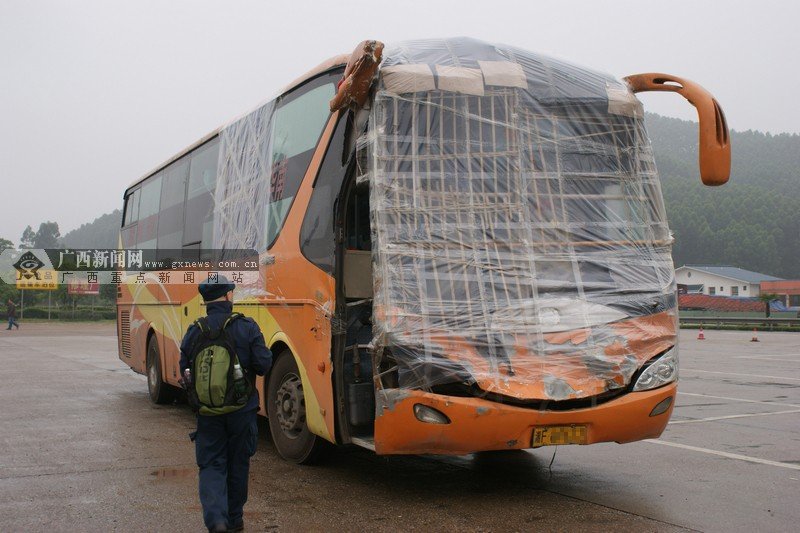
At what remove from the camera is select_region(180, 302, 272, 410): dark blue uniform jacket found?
493cm

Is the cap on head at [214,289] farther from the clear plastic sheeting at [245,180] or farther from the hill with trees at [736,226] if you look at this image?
the hill with trees at [736,226]

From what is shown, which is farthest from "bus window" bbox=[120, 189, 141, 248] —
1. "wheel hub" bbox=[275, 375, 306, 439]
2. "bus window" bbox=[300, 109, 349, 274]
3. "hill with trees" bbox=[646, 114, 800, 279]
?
"hill with trees" bbox=[646, 114, 800, 279]

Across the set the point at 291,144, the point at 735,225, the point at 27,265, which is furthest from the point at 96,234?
the point at 291,144

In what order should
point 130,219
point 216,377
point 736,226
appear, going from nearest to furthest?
point 216,377, point 130,219, point 736,226

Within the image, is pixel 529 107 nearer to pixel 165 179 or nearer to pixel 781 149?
pixel 165 179

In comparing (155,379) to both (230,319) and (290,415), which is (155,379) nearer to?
(290,415)

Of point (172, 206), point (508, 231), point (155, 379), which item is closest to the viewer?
point (508, 231)

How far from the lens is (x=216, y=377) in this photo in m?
4.77

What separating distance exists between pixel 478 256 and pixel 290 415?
255cm

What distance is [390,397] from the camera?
5.40 m

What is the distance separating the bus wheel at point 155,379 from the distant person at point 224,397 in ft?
23.0

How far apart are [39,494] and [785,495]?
5.70 metres

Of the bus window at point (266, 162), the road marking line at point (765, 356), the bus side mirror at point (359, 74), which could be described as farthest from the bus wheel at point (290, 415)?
the road marking line at point (765, 356)

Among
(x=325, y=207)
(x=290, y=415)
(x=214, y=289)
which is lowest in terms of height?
(x=290, y=415)
